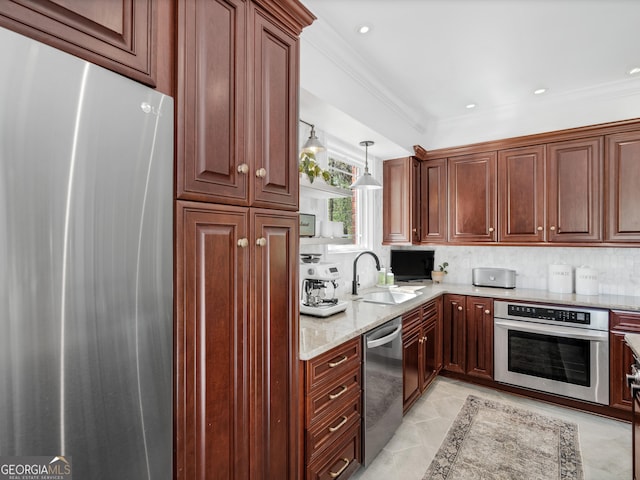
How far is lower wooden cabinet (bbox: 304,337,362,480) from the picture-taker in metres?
1.61

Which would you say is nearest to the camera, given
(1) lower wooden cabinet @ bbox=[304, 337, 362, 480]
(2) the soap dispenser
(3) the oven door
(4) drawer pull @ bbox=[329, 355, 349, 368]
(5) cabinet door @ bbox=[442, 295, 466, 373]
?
(1) lower wooden cabinet @ bbox=[304, 337, 362, 480]

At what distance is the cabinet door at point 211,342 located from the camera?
1.04m

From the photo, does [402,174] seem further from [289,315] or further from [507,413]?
[289,315]

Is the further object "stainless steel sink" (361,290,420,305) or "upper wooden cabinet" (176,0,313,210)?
"stainless steel sink" (361,290,420,305)

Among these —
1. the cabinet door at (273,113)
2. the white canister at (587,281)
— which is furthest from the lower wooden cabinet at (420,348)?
the cabinet door at (273,113)

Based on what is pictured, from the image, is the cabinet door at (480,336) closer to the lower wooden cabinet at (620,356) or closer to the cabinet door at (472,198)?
the cabinet door at (472,198)

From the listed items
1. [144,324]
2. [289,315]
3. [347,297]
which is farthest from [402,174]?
[144,324]

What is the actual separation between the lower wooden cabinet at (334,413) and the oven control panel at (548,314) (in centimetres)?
198

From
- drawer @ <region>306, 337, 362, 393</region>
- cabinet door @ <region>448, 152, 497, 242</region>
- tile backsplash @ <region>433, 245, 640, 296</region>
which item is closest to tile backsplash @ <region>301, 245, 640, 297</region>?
tile backsplash @ <region>433, 245, 640, 296</region>

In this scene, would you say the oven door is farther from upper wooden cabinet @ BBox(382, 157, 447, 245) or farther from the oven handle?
upper wooden cabinet @ BBox(382, 157, 447, 245)

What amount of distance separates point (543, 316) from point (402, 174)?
78.3 inches

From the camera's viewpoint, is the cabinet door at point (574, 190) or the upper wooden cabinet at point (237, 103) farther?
the cabinet door at point (574, 190)

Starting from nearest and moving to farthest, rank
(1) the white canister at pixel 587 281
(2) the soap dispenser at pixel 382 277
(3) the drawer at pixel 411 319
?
1. (3) the drawer at pixel 411 319
2. (1) the white canister at pixel 587 281
3. (2) the soap dispenser at pixel 382 277

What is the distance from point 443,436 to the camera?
8.14 feet
